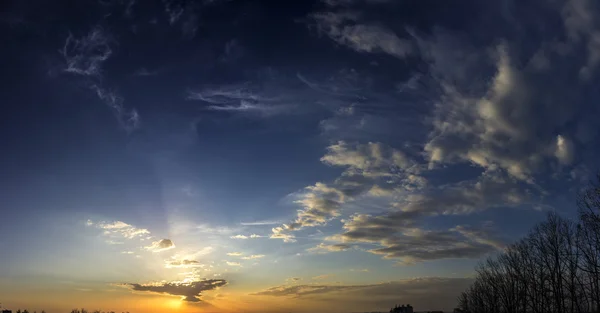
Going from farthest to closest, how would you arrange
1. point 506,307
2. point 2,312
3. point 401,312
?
point 401,312 → point 2,312 → point 506,307

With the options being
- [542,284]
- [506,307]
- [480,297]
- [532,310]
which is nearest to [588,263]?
[542,284]

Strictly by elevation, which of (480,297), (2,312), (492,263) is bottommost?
(2,312)

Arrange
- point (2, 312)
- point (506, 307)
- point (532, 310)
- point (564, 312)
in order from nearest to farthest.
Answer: point (564, 312), point (532, 310), point (506, 307), point (2, 312)

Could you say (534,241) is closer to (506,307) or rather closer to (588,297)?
(588,297)

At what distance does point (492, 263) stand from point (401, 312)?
12680 cm

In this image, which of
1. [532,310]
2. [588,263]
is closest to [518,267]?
[532,310]

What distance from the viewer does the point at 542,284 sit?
54.2 meters

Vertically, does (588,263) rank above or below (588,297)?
above

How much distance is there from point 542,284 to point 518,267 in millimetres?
10175

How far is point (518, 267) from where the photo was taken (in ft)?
211

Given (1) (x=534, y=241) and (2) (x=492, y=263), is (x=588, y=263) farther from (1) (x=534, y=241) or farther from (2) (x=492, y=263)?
(2) (x=492, y=263)

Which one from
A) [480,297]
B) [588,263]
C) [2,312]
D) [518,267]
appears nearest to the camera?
[588,263]

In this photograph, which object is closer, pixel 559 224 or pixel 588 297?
pixel 588 297

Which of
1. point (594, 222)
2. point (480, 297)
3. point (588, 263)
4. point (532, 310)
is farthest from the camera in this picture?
point (480, 297)
